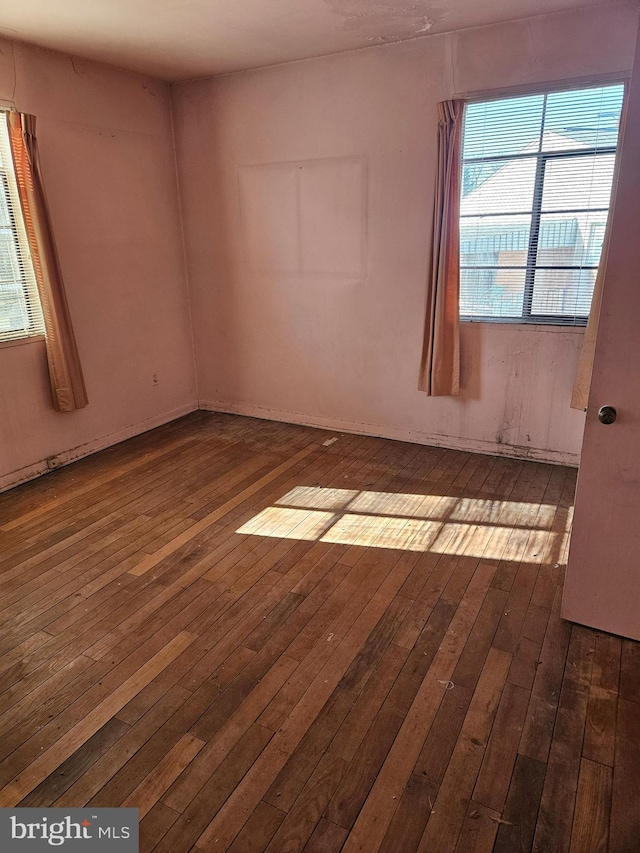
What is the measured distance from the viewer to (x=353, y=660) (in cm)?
221

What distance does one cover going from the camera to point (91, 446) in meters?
4.43

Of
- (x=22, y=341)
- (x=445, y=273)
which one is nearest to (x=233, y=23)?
(x=445, y=273)

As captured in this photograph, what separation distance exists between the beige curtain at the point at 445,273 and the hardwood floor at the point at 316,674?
93cm

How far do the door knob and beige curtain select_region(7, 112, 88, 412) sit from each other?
3434 mm

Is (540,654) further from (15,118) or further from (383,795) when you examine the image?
(15,118)

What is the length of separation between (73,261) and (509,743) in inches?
159

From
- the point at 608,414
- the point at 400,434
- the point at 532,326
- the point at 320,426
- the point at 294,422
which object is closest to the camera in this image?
the point at 608,414

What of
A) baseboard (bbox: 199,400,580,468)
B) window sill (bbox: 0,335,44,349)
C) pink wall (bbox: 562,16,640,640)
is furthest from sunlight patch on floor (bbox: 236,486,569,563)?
window sill (bbox: 0,335,44,349)

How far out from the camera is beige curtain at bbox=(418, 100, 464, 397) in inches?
145

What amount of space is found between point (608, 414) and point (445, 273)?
207cm

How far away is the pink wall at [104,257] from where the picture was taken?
12.5 ft

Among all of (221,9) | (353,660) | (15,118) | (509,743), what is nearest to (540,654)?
(509,743)

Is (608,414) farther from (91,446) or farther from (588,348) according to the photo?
(91,446)

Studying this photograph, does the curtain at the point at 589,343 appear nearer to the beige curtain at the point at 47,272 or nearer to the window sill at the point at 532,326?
the window sill at the point at 532,326
